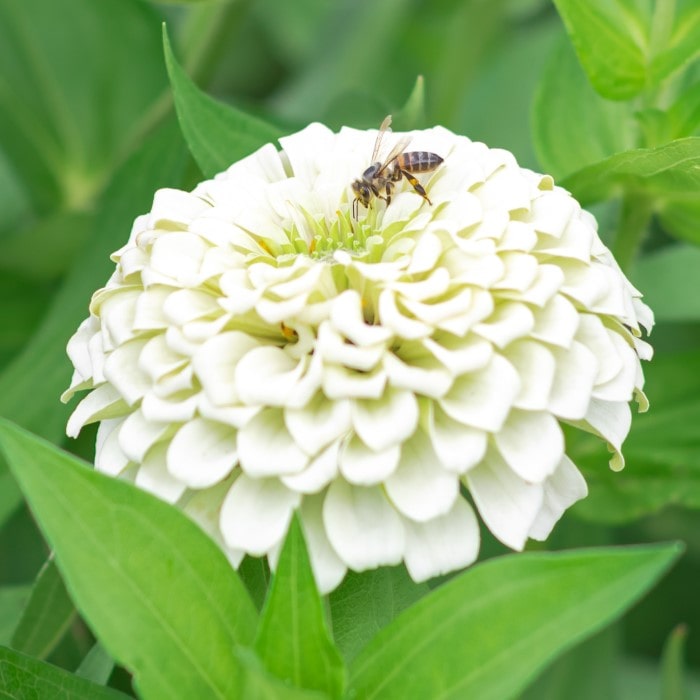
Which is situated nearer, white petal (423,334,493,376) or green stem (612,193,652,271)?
white petal (423,334,493,376)

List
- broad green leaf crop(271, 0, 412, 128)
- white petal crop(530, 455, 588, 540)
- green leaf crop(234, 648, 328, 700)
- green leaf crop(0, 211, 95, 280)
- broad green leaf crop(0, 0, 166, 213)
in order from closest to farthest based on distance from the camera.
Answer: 1. green leaf crop(234, 648, 328, 700)
2. white petal crop(530, 455, 588, 540)
3. green leaf crop(0, 211, 95, 280)
4. broad green leaf crop(0, 0, 166, 213)
5. broad green leaf crop(271, 0, 412, 128)

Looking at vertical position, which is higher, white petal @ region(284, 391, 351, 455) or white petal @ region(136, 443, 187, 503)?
white petal @ region(284, 391, 351, 455)

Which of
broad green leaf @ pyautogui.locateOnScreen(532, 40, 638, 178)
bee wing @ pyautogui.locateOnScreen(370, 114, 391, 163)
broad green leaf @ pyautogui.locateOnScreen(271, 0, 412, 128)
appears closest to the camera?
bee wing @ pyautogui.locateOnScreen(370, 114, 391, 163)

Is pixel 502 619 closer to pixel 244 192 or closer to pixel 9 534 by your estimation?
pixel 244 192

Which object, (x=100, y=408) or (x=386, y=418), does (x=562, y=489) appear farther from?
(x=100, y=408)

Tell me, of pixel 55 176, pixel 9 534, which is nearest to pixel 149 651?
pixel 9 534

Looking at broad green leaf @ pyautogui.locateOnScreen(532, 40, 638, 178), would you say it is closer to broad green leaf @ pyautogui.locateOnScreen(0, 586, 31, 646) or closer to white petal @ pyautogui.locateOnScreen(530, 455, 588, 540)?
white petal @ pyautogui.locateOnScreen(530, 455, 588, 540)

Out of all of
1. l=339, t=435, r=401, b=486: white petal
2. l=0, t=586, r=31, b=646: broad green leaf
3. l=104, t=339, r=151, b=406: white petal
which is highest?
l=104, t=339, r=151, b=406: white petal

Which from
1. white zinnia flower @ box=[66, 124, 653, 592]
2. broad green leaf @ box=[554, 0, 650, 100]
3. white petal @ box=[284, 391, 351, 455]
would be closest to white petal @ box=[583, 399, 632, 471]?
white zinnia flower @ box=[66, 124, 653, 592]
